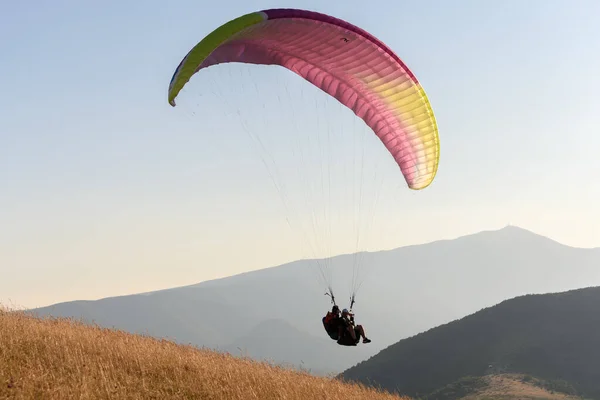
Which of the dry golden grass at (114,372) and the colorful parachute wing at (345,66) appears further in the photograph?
the colorful parachute wing at (345,66)

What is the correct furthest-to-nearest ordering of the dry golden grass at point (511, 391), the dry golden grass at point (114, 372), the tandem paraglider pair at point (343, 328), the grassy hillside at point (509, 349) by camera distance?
the grassy hillside at point (509, 349) → the dry golden grass at point (511, 391) → the tandem paraglider pair at point (343, 328) → the dry golden grass at point (114, 372)

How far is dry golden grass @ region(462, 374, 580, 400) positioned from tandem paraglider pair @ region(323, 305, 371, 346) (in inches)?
1442

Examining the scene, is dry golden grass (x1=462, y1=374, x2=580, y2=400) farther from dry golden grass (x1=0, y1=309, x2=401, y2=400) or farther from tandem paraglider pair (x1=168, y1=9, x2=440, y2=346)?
dry golden grass (x1=0, y1=309, x2=401, y2=400)

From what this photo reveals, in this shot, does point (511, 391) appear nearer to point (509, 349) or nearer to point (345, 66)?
point (509, 349)

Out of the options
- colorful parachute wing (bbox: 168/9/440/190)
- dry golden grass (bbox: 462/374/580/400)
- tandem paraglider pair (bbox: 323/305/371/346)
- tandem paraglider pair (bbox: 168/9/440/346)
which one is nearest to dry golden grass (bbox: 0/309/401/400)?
tandem paraglider pair (bbox: 323/305/371/346)

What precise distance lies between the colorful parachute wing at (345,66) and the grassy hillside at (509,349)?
5017 cm

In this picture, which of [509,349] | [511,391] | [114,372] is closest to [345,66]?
[114,372]

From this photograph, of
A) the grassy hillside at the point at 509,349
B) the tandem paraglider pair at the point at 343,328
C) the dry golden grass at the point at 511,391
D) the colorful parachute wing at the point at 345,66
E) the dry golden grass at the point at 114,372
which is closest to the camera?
the dry golden grass at the point at 114,372

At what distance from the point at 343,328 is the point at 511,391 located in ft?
138

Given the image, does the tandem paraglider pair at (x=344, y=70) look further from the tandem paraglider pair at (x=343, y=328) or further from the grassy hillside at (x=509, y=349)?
the grassy hillside at (x=509, y=349)

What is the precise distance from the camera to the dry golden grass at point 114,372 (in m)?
8.83

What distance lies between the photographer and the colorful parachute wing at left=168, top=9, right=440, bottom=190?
11.3 m

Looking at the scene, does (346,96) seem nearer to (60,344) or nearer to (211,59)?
(211,59)

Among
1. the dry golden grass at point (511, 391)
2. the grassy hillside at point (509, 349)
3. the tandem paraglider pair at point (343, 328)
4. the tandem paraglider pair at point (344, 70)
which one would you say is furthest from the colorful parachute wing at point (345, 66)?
the grassy hillside at point (509, 349)
